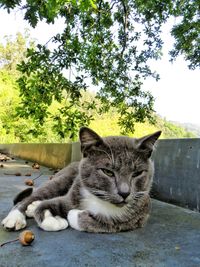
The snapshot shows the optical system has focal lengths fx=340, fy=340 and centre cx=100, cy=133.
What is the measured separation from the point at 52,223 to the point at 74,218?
0.49 feet

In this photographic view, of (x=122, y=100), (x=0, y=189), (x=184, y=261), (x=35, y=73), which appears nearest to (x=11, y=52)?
(x=122, y=100)

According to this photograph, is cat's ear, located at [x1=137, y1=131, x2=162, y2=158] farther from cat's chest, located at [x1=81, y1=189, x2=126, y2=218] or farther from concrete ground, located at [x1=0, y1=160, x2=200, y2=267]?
concrete ground, located at [x1=0, y1=160, x2=200, y2=267]

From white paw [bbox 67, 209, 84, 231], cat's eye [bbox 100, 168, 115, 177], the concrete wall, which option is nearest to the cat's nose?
cat's eye [bbox 100, 168, 115, 177]

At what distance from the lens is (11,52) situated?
33219 millimetres

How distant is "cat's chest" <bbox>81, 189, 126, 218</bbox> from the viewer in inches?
90.7

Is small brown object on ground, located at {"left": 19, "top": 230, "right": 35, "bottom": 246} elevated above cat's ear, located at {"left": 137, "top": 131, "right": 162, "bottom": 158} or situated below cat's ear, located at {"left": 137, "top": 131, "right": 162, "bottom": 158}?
below

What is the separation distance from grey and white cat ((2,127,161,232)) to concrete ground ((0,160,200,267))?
0.08 meters

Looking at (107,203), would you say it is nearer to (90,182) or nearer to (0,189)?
(90,182)

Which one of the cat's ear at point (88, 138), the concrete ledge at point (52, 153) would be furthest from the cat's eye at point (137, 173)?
the concrete ledge at point (52, 153)

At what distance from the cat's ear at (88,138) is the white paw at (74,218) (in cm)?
44

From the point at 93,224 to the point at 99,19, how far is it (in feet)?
21.5

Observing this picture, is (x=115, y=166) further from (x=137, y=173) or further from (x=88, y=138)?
(x=88, y=138)

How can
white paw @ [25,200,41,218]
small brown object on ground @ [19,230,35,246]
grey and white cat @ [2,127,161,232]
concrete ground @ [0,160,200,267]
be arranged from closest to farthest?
concrete ground @ [0,160,200,267] < small brown object on ground @ [19,230,35,246] < grey and white cat @ [2,127,161,232] < white paw @ [25,200,41,218]

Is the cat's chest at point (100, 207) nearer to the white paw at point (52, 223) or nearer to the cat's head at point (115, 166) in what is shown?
the cat's head at point (115, 166)
